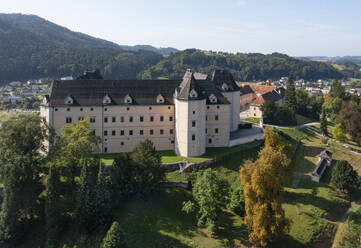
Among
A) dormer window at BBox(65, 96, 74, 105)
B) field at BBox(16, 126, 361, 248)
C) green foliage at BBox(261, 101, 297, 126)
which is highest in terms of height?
dormer window at BBox(65, 96, 74, 105)

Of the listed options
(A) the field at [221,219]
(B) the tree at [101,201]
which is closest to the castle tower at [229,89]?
(A) the field at [221,219]

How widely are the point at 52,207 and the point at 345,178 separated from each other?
44.7 m

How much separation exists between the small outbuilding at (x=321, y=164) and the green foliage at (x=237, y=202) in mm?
16515

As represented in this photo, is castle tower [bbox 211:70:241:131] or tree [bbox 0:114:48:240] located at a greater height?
castle tower [bbox 211:70:241:131]

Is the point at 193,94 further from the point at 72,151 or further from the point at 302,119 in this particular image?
the point at 302,119

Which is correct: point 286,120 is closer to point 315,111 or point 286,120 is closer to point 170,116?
point 315,111

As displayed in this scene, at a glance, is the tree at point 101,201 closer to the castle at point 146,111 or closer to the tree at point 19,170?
the tree at point 19,170

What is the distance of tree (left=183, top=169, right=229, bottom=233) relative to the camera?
43.4m

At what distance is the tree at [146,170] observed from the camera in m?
47.2

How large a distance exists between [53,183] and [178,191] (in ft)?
62.5

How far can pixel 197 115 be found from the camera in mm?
58281

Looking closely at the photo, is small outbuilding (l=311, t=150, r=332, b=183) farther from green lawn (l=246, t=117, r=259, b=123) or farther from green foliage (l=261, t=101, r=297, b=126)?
green lawn (l=246, t=117, r=259, b=123)

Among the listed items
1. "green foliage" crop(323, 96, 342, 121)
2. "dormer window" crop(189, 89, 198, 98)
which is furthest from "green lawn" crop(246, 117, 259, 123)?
"dormer window" crop(189, 89, 198, 98)

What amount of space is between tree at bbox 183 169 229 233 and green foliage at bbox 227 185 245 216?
2024mm
